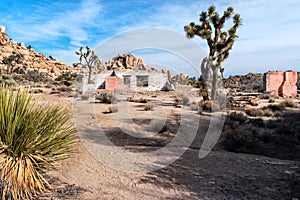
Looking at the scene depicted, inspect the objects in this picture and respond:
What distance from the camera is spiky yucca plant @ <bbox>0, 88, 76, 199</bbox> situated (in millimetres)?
4160

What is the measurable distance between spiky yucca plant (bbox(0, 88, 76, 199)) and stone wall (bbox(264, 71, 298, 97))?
26.0 metres

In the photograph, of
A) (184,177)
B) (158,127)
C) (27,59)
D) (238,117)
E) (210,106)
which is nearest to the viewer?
(184,177)

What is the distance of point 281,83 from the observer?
1074 inches

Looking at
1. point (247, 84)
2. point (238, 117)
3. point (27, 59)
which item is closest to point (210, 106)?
point (238, 117)

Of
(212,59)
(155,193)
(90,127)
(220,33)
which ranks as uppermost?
(220,33)

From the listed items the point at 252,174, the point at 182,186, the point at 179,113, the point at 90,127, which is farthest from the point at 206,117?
the point at 182,186

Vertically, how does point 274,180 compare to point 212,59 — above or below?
below

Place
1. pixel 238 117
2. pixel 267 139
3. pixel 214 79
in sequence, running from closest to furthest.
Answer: pixel 267 139 < pixel 238 117 < pixel 214 79

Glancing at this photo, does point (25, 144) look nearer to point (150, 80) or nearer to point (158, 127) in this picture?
point (158, 127)

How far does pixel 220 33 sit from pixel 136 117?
856cm

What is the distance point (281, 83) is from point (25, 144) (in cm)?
2785

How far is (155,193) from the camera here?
A: 16.9 ft

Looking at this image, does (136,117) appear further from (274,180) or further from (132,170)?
(274,180)

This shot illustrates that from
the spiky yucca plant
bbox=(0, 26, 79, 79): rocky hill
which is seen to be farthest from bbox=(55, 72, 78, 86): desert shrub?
the spiky yucca plant
